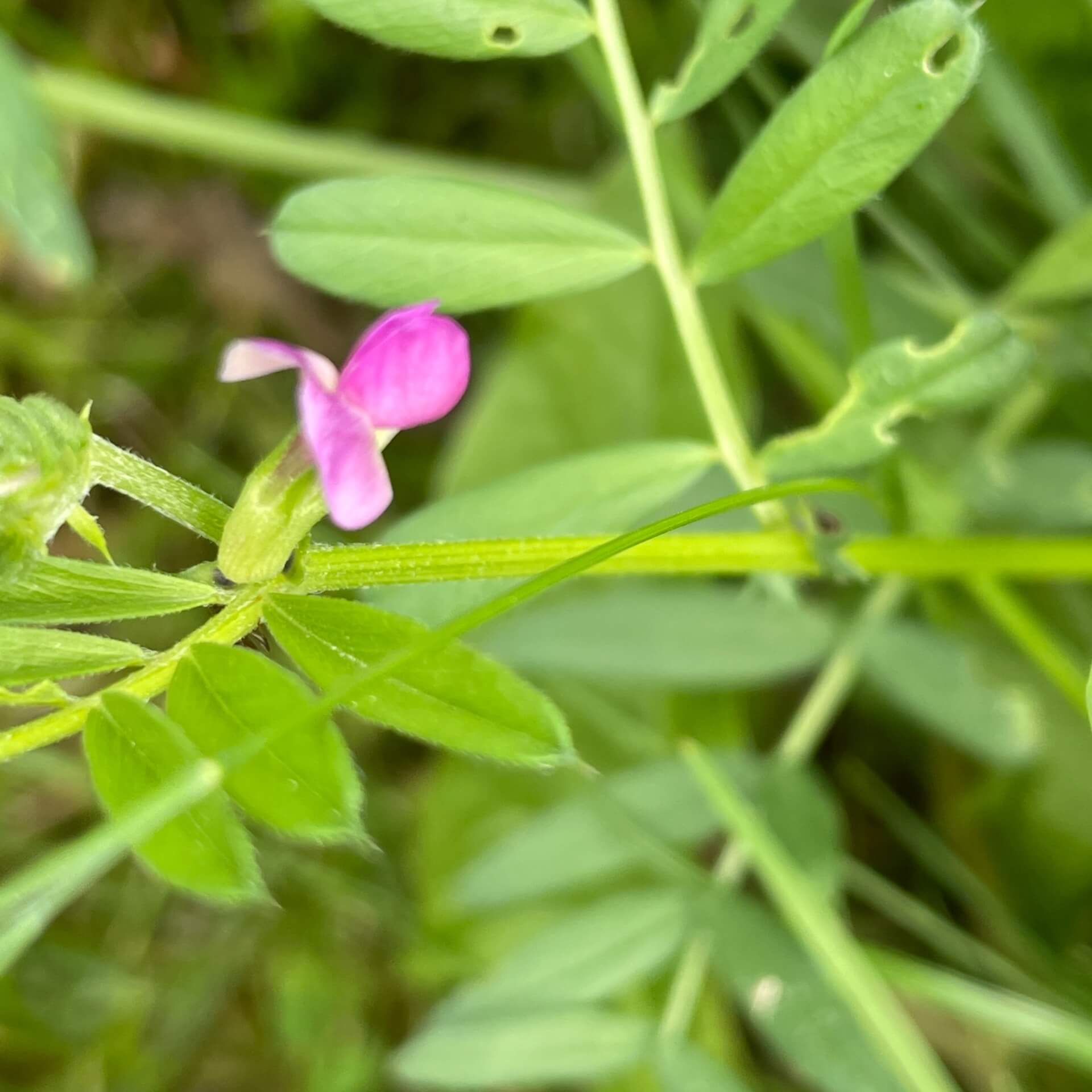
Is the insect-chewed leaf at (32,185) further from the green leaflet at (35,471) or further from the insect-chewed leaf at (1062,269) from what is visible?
the insect-chewed leaf at (1062,269)

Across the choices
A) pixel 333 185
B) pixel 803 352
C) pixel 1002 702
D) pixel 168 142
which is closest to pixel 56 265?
pixel 333 185

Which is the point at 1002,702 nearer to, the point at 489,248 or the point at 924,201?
the point at 924,201

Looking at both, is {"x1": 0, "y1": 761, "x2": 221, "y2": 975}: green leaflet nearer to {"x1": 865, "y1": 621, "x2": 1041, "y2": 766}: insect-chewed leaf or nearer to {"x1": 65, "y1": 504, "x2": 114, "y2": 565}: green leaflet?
{"x1": 65, "y1": 504, "x2": 114, "y2": 565}: green leaflet

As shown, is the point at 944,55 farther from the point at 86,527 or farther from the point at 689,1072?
the point at 689,1072

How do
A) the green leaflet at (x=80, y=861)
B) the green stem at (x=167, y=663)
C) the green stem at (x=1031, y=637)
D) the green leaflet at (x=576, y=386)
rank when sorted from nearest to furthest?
the green leaflet at (x=80, y=861), the green stem at (x=167, y=663), the green stem at (x=1031, y=637), the green leaflet at (x=576, y=386)

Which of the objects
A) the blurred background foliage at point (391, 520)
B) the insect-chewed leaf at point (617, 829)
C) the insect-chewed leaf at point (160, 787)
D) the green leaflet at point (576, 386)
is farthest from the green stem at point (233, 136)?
the insect-chewed leaf at point (160, 787)

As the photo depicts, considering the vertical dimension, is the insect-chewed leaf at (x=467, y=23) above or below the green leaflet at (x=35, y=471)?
above

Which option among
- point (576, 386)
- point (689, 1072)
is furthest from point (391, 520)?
point (689, 1072)
